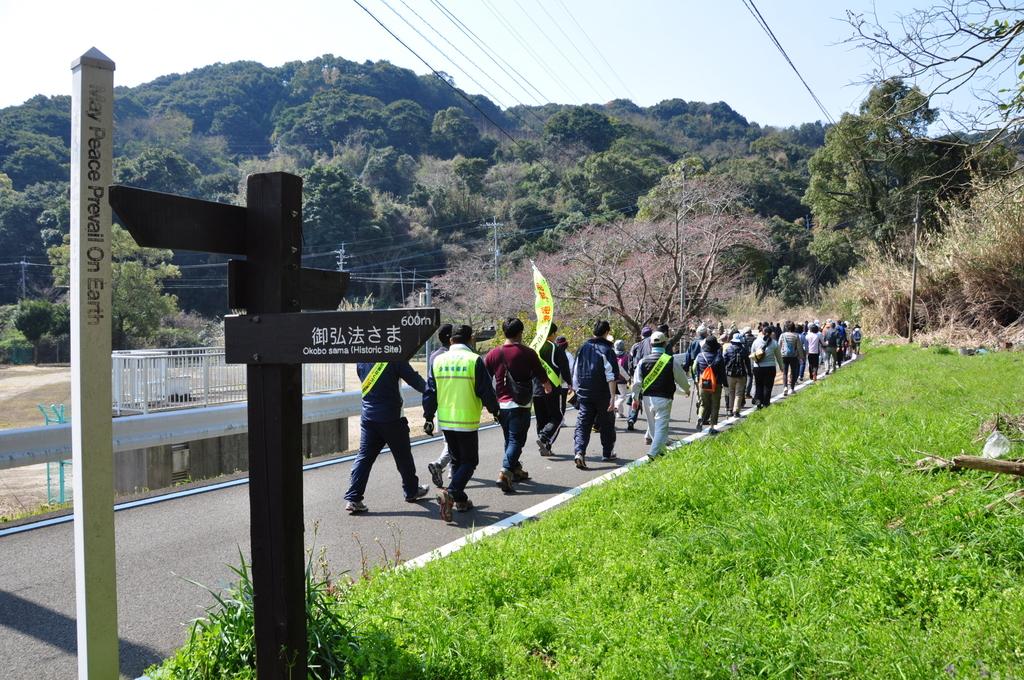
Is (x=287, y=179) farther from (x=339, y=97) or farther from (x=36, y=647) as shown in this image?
(x=339, y=97)

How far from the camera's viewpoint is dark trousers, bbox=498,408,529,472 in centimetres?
830

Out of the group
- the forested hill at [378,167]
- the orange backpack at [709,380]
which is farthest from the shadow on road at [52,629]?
the forested hill at [378,167]

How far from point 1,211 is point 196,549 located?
56.2 meters

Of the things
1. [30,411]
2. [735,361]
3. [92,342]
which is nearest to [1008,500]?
[92,342]

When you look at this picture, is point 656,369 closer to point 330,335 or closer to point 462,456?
point 462,456

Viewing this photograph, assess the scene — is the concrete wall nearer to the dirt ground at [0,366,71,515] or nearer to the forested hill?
the dirt ground at [0,366,71,515]

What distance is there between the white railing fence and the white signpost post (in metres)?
8.48

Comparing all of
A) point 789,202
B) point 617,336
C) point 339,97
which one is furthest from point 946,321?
point 339,97

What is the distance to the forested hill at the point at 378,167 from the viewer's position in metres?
53.0

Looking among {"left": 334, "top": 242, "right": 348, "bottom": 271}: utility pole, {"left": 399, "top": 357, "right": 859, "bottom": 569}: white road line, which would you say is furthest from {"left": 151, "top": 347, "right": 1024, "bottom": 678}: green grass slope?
{"left": 334, "top": 242, "right": 348, "bottom": 271}: utility pole

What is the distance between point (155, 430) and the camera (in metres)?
8.82

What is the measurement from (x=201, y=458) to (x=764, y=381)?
10.2 meters

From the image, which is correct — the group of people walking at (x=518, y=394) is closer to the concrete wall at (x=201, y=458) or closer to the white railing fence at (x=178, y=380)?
the concrete wall at (x=201, y=458)

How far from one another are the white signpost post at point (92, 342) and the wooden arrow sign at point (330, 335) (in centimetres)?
52
